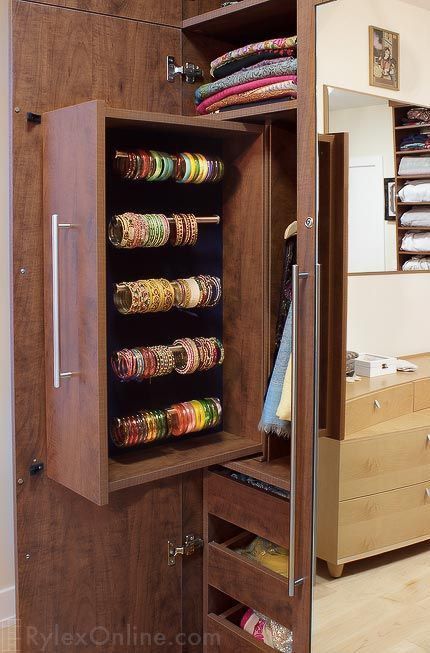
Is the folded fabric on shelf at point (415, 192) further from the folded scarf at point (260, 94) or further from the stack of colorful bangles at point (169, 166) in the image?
the stack of colorful bangles at point (169, 166)

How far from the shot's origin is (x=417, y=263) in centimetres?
179

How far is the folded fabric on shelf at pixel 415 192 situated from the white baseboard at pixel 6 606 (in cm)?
208

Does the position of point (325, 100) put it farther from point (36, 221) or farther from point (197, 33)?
point (36, 221)

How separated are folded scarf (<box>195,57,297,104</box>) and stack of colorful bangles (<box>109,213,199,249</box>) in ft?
1.25

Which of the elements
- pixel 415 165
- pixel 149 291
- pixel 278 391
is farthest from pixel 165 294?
pixel 415 165

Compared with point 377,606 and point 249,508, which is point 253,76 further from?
point 377,606

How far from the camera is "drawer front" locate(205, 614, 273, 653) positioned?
2207mm

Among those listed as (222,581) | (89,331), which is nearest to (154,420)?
(89,331)

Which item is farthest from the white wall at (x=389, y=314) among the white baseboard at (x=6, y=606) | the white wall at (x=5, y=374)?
the white baseboard at (x=6, y=606)

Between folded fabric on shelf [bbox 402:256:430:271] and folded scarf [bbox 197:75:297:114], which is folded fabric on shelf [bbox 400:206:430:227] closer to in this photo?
folded fabric on shelf [bbox 402:256:430:271]

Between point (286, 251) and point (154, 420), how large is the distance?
0.61 meters

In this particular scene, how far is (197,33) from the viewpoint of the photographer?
7.66 feet

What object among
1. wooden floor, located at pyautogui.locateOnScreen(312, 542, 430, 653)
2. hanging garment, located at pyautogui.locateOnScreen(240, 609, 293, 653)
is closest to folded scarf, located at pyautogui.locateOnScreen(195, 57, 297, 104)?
wooden floor, located at pyautogui.locateOnScreen(312, 542, 430, 653)

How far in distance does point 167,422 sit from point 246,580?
0.52m
